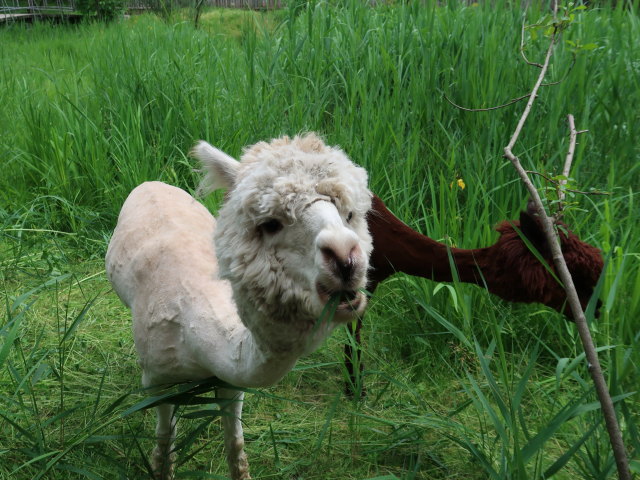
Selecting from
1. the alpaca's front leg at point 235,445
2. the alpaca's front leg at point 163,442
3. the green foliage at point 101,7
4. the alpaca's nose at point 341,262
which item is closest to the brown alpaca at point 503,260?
the alpaca's nose at point 341,262

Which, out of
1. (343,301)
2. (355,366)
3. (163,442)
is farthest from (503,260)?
(163,442)

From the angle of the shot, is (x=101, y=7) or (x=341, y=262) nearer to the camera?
(x=341, y=262)

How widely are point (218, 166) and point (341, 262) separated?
0.60 meters

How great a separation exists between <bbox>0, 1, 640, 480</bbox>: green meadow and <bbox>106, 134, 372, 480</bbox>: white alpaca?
0.25 meters

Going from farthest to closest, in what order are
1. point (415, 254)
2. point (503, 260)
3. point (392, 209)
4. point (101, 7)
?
1. point (101, 7)
2. point (392, 209)
3. point (415, 254)
4. point (503, 260)

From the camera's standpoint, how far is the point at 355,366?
224cm

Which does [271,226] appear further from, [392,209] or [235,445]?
[392,209]

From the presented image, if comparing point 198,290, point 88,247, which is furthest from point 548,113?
point 88,247

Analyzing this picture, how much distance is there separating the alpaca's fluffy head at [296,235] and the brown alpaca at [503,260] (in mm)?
357

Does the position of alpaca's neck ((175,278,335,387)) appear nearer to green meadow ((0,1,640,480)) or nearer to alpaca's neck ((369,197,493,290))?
green meadow ((0,1,640,480))

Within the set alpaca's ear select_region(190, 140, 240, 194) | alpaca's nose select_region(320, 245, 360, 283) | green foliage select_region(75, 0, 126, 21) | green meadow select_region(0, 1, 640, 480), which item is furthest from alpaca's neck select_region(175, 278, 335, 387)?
green foliage select_region(75, 0, 126, 21)

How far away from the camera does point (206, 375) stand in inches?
74.4

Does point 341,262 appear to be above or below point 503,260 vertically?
above

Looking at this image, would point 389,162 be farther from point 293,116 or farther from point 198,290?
point 198,290
